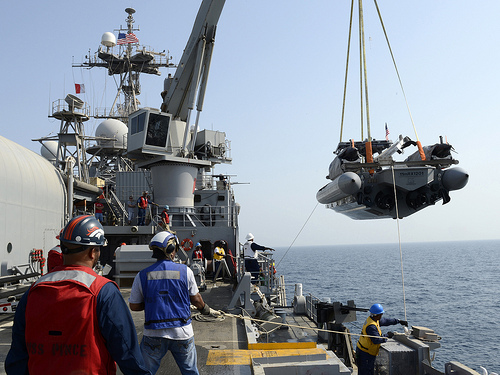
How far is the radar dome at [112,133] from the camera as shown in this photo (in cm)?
3566

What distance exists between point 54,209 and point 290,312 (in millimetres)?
9211

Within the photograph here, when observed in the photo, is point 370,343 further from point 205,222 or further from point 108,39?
point 108,39

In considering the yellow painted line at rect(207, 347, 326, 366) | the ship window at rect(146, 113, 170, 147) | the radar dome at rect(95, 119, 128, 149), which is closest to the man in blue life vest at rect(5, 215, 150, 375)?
the yellow painted line at rect(207, 347, 326, 366)

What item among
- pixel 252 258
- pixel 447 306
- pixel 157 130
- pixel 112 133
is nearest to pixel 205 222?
pixel 157 130

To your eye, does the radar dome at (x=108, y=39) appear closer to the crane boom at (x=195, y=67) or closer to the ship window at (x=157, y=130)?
the crane boom at (x=195, y=67)

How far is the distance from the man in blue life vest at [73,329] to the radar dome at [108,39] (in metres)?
42.0

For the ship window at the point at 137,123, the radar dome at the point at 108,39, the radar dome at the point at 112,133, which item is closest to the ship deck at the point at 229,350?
the ship window at the point at 137,123

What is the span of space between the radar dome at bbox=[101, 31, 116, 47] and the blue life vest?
40.4 meters

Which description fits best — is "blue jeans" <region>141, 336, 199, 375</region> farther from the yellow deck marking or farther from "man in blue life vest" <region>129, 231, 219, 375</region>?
the yellow deck marking

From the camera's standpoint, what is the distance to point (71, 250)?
2682 mm

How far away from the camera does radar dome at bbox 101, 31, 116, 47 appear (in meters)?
40.2

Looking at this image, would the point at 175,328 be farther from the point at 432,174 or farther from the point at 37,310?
the point at 432,174

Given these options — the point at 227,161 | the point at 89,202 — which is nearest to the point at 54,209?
the point at 89,202

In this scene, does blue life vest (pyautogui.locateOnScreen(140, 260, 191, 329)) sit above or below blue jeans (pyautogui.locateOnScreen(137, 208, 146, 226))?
below
